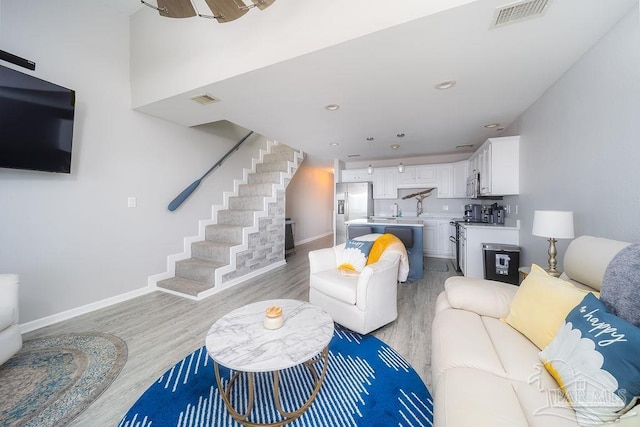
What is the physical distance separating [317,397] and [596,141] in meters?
2.69

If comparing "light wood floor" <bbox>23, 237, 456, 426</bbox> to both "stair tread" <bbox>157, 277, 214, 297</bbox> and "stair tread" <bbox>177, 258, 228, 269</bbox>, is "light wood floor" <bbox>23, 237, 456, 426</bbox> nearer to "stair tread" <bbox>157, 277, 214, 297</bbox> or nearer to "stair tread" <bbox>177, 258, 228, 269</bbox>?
"stair tread" <bbox>157, 277, 214, 297</bbox>

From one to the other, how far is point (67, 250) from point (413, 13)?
150 inches

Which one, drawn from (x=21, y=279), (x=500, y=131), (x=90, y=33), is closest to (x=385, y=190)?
(x=500, y=131)

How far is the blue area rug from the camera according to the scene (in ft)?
4.18

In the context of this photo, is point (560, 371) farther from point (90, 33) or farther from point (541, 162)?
point (90, 33)

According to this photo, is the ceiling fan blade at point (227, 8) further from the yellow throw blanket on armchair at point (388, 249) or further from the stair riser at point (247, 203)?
the stair riser at point (247, 203)

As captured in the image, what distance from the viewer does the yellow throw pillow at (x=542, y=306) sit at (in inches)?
42.9

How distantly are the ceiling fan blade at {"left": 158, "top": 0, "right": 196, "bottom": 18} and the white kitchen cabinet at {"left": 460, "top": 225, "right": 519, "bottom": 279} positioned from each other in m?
3.95

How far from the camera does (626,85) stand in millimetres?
1453

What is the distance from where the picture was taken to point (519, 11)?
1409 millimetres

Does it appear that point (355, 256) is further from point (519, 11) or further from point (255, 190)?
point (255, 190)

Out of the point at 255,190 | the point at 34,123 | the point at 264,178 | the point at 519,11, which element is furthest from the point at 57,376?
the point at 519,11

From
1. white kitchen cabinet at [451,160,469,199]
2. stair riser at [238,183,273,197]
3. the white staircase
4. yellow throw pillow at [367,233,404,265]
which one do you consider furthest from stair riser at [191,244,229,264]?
white kitchen cabinet at [451,160,469,199]

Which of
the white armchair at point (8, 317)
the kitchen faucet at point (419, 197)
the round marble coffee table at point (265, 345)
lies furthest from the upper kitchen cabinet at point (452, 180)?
the white armchair at point (8, 317)
